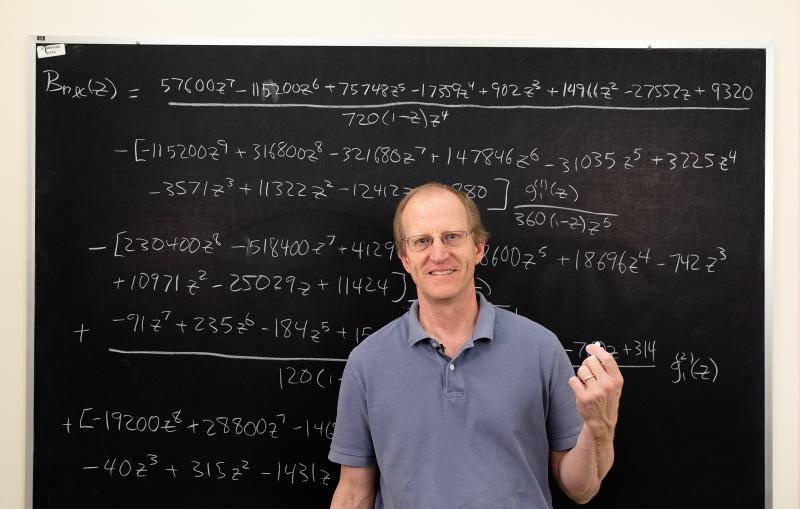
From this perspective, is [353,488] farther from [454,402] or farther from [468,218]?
[468,218]

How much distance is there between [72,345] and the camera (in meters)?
1.95

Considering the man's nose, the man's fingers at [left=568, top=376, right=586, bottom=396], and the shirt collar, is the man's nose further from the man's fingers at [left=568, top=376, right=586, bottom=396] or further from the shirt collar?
the man's fingers at [left=568, top=376, right=586, bottom=396]

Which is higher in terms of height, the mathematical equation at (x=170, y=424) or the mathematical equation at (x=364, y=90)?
the mathematical equation at (x=364, y=90)

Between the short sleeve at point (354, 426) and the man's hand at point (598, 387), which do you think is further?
the short sleeve at point (354, 426)

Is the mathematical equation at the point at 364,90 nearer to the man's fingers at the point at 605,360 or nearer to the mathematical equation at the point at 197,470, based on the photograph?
the man's fingers at the point at 605,360

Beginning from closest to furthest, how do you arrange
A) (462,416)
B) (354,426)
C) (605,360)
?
(605,360) → (462,416) → (354,426)

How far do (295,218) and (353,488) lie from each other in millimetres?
867

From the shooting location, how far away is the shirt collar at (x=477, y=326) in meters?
1.54

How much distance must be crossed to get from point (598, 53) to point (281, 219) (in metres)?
1.20

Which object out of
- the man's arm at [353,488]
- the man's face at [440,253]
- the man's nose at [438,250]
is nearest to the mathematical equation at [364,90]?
the man's face at [440,253]

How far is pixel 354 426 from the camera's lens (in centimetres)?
159

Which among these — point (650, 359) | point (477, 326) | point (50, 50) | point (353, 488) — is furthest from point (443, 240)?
point (50, 50)

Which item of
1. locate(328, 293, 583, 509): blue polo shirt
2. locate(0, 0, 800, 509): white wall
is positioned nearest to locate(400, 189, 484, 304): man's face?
locate(328, 293, 583, 509): blue polo shirt

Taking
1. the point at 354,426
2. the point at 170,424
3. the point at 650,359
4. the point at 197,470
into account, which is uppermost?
the point at 650,359
